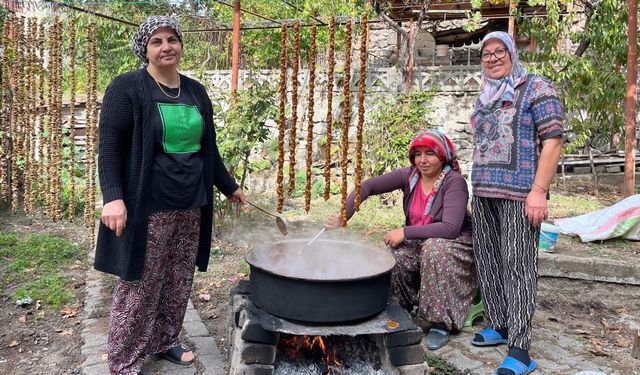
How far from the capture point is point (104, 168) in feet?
7.92

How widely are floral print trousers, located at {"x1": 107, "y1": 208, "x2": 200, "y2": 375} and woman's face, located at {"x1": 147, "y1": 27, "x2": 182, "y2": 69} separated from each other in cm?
75

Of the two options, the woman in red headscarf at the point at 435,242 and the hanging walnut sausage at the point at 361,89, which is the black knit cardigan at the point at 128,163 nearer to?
the hanging walnut sausage at the point at 361,89

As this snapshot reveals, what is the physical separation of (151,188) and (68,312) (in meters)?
1.92

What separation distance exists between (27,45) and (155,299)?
118 inches

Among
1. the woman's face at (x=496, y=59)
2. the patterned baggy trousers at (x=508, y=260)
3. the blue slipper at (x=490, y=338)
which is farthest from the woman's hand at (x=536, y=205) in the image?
the blue slipper at (x=490, y=338)

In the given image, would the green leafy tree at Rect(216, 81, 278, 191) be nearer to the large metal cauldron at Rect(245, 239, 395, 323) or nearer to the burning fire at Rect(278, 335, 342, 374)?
the large metal cauldron at Rect(245, 239, 395, 323)

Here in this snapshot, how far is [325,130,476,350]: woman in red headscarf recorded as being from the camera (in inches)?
125

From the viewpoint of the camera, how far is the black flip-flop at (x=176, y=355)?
290 cm

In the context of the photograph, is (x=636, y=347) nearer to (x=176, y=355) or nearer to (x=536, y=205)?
(x=536, y=205)

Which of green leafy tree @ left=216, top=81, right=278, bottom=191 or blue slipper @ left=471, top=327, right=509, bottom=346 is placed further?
green leafy tree @ left=216, top=81, right=278, bottom=191

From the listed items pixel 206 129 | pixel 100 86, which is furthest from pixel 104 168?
pixel 100 86

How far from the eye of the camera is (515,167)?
9.20 ft

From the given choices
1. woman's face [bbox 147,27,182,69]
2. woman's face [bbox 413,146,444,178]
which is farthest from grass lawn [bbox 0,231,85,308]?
woman's face [bbox 413,146,444,178]

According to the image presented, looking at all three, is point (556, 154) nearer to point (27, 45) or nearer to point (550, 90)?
point (550, 90)
